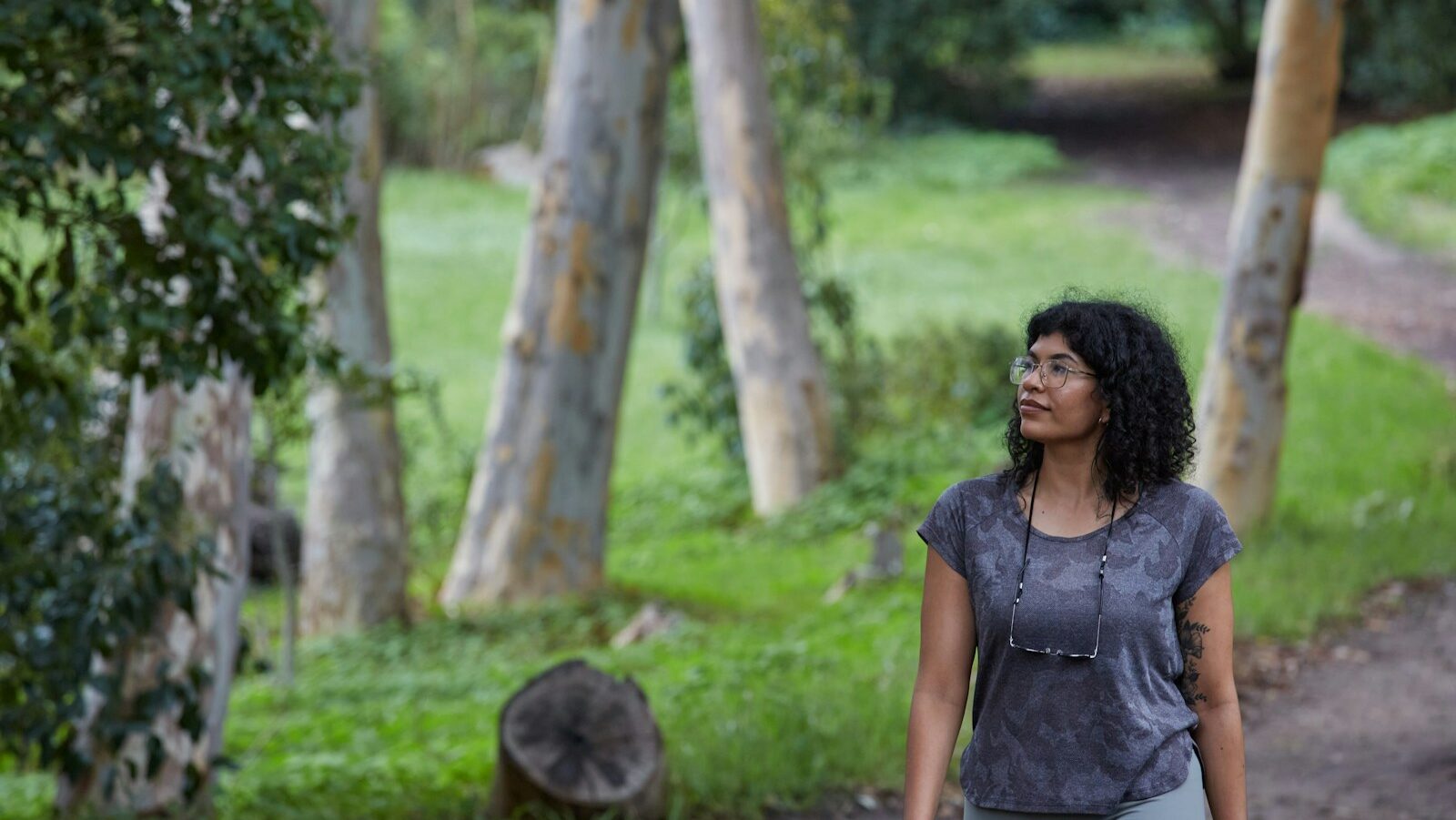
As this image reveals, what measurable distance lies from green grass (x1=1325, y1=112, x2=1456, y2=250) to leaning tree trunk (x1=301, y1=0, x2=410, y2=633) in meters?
16.6

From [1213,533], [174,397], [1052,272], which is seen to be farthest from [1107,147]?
[1213,533]

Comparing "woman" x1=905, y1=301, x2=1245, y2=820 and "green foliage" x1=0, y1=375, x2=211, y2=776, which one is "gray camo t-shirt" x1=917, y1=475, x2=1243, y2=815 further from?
"green foliage" x1=0, y1=375, x2=211, y2=776

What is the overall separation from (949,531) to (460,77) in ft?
106

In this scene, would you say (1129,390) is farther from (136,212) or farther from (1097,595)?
(136,212)

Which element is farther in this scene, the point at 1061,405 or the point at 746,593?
the point at 746,593

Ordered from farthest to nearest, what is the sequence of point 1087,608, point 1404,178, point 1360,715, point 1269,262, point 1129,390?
point 1404,178 → point 1269,262 → point 1360,715 → point 1129,390 → point 1087,608

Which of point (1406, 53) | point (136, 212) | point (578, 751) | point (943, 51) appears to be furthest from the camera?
point (943, 51)

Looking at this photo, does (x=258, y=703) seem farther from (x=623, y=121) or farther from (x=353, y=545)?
(x=623, y=121)

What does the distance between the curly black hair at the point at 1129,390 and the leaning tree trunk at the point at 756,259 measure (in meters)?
10.0

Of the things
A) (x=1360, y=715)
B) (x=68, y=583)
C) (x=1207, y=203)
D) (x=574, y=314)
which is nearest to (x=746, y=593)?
(x=574, y=314)

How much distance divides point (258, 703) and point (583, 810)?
4066 millimetres

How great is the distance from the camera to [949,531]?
327 centimetres

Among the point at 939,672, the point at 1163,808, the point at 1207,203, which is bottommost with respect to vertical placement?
the point at 1163,808

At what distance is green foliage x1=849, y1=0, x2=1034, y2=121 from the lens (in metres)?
33.3
